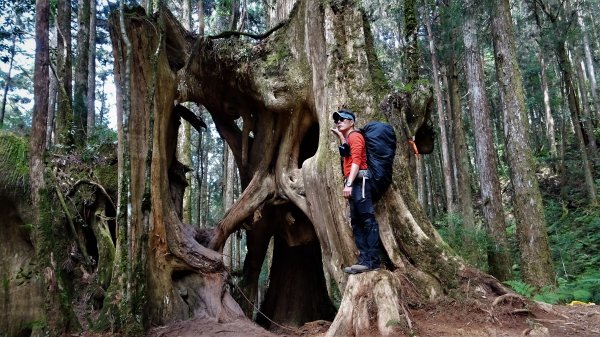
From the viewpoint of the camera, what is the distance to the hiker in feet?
15.9

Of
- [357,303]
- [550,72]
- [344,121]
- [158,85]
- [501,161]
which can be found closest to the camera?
[357,303]

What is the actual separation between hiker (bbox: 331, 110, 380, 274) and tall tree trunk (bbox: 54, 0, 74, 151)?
6.07 metres

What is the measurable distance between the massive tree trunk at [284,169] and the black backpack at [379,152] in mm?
512

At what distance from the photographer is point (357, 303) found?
171 inches

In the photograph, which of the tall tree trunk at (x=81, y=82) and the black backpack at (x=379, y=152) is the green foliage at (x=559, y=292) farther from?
the tall tree trunk at (x=81, y=82)

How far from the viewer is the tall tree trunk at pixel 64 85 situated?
915 centimetres

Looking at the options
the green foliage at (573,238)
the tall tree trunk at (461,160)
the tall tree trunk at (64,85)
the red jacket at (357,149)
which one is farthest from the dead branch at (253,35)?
the green foliage at (573,238)

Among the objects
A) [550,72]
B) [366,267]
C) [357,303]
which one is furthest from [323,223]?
[550,72]

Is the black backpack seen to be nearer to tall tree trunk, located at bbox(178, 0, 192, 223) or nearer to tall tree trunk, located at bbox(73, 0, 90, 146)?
tall tree trunk, located at bbox(73, 0, 90, 146)

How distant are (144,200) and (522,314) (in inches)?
187

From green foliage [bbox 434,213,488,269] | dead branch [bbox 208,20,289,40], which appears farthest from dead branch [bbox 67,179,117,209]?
green foliage [bbox 434,213,488,269]

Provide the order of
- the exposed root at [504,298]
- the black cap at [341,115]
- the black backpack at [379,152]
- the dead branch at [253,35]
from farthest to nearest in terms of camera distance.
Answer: the dead branch at [253,35] → the black cap at [341,115] → the black backpack at [379,152] → the exposed root at [504,298]

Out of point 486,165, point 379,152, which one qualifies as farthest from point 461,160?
point 379,152

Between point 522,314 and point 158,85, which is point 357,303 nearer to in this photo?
point 522,314
